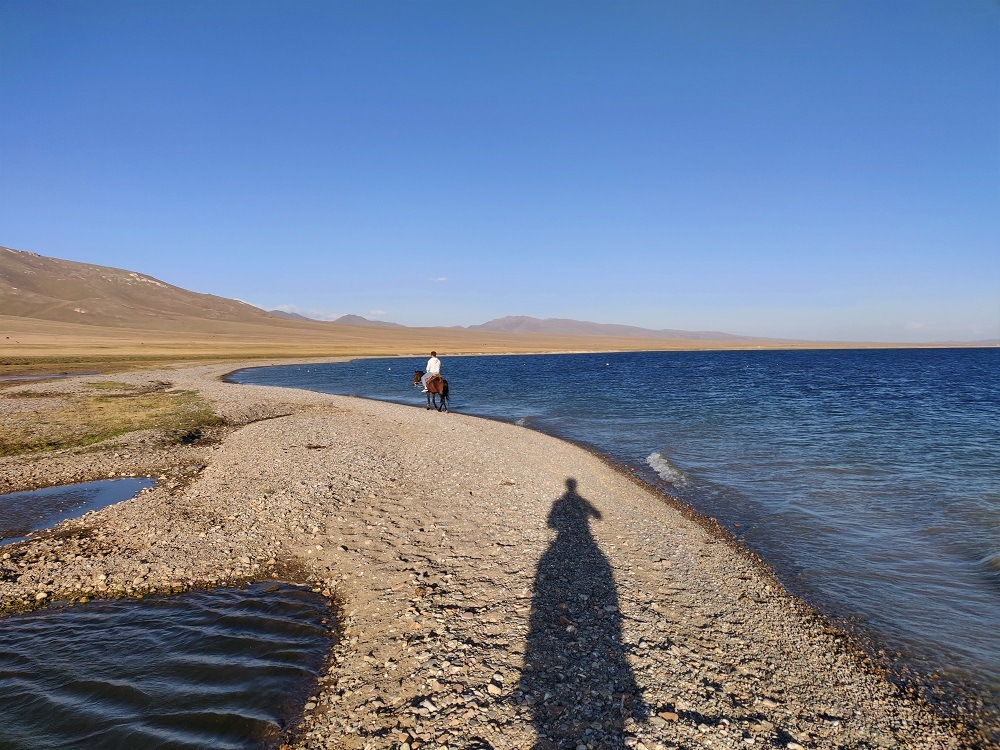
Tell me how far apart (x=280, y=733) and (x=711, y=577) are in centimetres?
756

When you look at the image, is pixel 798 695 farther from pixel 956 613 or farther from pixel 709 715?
pixel 956 613

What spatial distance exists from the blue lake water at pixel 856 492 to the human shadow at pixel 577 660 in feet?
13.9

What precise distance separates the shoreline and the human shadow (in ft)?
0.12

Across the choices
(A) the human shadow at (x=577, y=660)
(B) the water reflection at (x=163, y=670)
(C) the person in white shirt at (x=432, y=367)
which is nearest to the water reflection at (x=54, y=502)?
(B) the water reflection at (x=163, y=670)

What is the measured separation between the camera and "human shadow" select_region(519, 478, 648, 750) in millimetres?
5371

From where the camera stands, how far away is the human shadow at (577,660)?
5.37 m

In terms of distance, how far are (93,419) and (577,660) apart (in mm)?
24968

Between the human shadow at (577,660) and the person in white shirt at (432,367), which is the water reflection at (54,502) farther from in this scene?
the person in white shirt at (432,367)

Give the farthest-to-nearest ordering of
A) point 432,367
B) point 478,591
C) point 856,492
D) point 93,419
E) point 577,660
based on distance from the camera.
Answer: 1. point 432,367
2. point 93,419
3. point 856,492
4. point 478,591
5. point 577,660

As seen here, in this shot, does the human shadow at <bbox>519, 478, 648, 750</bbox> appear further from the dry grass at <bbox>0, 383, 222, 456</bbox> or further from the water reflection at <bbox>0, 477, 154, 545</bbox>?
the dry grass at <bbox>0, 383, 222, 456</bbox>

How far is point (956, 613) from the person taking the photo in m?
8.77

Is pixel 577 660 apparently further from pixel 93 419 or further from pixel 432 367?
pixel 432 367

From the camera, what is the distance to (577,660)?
644 cm

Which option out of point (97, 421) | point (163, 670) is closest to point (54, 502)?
point (163, 670)
